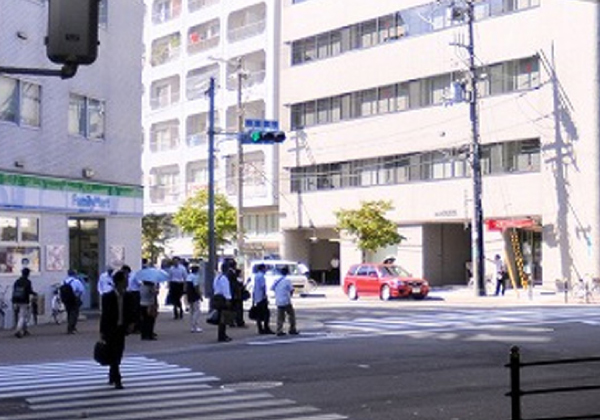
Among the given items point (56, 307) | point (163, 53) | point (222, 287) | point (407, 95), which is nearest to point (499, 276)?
point (407, 95)

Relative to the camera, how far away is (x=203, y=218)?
59844 mm

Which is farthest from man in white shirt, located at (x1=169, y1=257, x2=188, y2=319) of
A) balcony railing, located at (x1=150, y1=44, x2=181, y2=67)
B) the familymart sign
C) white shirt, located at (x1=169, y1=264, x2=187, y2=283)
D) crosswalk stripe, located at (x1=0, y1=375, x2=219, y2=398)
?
balcony railing, located at (x1=150, y1=44, x2=181, y2=67)

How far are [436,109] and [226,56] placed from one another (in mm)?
22545

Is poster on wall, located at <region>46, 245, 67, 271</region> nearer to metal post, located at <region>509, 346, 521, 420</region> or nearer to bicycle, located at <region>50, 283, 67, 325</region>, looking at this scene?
bicycle, located at <region>50, 283, 67, 325</region>

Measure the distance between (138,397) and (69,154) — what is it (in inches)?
645

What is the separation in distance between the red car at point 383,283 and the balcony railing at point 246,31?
1116 inches

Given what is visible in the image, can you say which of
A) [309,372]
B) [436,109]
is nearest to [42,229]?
[309,372]

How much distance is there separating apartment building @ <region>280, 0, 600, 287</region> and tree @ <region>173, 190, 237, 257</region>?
406cm

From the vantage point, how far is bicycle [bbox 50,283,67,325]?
87.0 ft

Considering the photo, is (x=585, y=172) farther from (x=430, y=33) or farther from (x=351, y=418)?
(x=351, y=418)

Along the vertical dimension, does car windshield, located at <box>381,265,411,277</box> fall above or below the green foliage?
below

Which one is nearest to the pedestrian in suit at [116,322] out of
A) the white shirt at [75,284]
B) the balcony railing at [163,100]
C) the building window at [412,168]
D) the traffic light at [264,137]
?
the white shirt at [75,284]

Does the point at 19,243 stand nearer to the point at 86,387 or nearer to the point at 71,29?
the point at 86,387

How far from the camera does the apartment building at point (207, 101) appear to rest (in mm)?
65812
